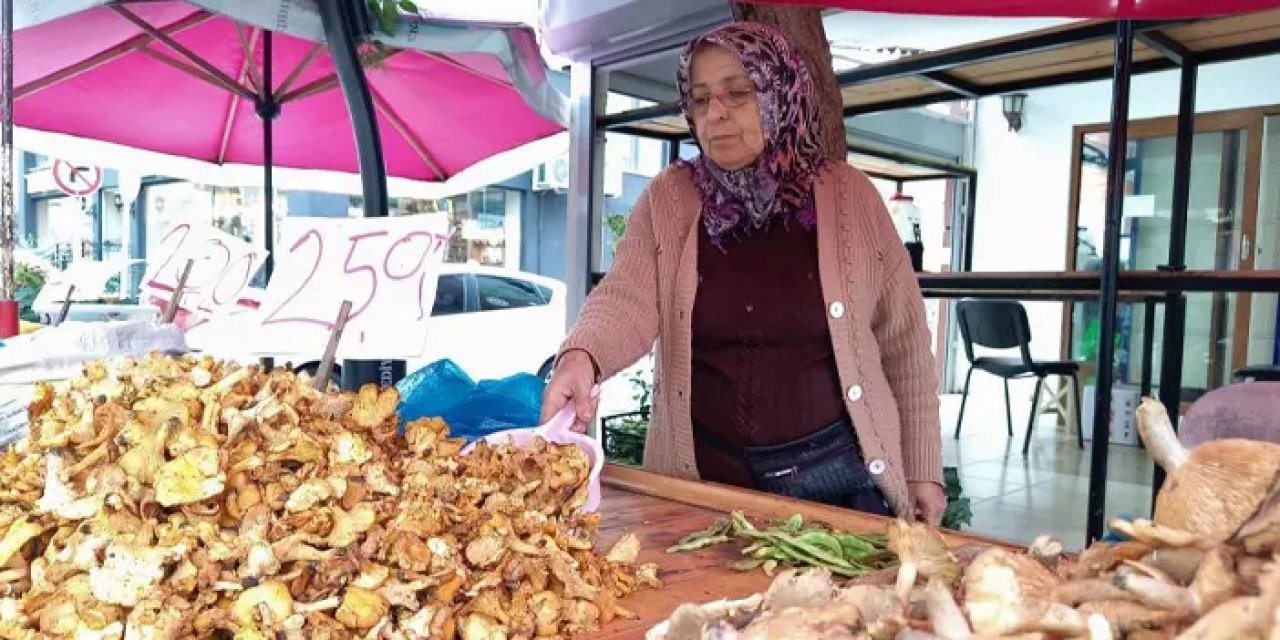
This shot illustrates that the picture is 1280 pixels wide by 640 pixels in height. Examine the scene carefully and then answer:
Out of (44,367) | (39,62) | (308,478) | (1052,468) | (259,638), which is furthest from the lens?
(1052,468)

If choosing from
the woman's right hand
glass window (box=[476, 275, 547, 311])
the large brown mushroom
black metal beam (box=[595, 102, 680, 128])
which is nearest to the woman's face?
the woman's right hand

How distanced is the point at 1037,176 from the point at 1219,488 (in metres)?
8.13

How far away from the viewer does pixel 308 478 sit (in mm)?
833

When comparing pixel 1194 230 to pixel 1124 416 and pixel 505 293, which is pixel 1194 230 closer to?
pixel 1124 416

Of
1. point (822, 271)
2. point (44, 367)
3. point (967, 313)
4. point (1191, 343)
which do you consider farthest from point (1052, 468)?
point (44, 367)

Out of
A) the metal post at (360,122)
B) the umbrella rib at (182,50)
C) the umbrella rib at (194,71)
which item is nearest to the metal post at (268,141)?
the umbrella rib at (182,50)

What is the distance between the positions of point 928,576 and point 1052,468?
5895mm

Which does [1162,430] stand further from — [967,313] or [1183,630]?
[967,313]

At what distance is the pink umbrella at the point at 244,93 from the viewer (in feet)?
13.1

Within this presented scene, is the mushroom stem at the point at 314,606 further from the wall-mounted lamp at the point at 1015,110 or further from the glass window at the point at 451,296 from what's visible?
the wall-mounted lamp at the point at 1015,110

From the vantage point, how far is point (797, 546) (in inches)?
43.1

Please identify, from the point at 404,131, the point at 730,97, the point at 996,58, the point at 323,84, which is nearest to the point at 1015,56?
the point at 996,58

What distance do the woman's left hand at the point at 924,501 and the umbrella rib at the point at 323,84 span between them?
310 centimetres

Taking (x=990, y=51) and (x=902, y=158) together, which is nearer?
(x=990, y=51)
